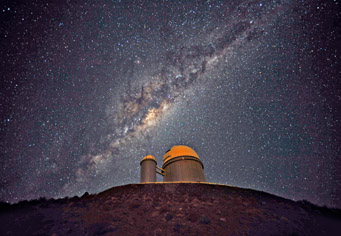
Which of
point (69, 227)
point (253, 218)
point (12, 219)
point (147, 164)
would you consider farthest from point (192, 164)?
point (12, 219)

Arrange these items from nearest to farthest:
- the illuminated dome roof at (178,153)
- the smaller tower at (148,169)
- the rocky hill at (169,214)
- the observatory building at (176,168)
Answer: the rocky hill at (169,214) → the smaller tower at (148,169) → the observatory building at (176,168) → the illuminated dome roof at (178,153)

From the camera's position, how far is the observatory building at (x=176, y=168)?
45.7 feet

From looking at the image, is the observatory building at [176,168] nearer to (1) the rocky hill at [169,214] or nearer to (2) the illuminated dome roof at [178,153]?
(2) the illuminated dome roof at [178,153]

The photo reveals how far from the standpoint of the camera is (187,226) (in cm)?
681

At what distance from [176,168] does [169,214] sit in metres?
7.53

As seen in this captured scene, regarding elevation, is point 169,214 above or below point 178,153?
below

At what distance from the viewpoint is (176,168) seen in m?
15.1

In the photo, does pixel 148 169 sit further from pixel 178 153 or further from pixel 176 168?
pixel 178 153

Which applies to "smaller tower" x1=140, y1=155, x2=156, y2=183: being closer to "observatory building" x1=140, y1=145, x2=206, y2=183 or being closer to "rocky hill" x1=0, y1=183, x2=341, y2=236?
"observatory building" x1=140, y1=145, x2=206, y2=183

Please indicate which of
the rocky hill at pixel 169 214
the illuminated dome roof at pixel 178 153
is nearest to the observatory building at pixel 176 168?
the illuminated dome roof at pixel 178 153

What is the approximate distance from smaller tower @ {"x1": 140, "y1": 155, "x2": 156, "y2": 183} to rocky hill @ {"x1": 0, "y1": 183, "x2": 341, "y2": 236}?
3483 millimetres

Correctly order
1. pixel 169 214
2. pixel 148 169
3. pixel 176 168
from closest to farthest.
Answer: pixel 169 214
pixel 148 169
pixel 176 168

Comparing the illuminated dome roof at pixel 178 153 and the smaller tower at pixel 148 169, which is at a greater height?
the illuminated dome roof at pixel 178 153

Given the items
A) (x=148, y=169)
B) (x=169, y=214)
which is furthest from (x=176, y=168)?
(x=169, y=214)
